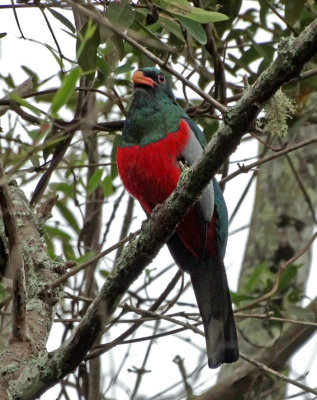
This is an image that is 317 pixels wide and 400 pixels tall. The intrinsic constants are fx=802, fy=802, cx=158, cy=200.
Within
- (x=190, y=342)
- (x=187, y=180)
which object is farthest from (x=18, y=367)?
(x=190, y=342)

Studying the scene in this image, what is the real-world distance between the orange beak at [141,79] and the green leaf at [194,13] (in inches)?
44.0

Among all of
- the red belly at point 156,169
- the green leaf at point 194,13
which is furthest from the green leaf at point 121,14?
the red belly at point 156,169

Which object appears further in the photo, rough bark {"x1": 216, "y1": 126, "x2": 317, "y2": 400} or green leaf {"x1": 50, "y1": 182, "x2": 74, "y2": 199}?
rough bark {"x1": 216, "y1": 126, "x2": 317, "y2": 400}

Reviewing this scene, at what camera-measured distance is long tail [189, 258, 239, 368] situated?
3908 millimetres

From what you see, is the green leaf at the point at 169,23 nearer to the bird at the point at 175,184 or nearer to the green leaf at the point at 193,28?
the green leaf at the point at 193,28

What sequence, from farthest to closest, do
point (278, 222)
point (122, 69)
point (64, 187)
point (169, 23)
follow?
A: point (278, 222) < point (64, 187) < point (122, 69) < point (169, 23)

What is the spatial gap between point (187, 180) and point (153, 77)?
1658 mm

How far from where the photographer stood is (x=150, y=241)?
3113 millimetres

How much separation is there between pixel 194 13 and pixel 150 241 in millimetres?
922

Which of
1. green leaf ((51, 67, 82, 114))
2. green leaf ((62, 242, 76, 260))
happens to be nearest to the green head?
green leaf ((62, 242, 76, 260))

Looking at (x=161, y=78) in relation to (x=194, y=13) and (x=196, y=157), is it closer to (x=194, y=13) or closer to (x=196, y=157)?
(x=196, y=157)

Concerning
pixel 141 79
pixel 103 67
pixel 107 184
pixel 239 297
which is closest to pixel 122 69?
pixel 103 67

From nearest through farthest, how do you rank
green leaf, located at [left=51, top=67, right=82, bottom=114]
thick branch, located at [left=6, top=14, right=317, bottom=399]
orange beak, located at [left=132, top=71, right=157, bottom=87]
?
green leaf, located at [left=51, top=67, right=82, bottom=114]
thick branch, located at [left=6, top=14, right=317, bottom=399]
orange beak, located at [left=132, top=71, right=157, bottom=87]

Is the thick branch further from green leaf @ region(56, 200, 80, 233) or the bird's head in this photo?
green leaf @ region(56, 200, 80, 233)
